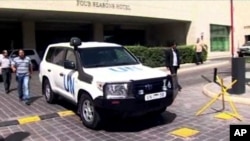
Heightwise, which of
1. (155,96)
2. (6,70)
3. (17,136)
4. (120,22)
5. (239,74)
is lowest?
(17,136)

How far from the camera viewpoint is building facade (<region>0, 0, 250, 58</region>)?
66.7 feet

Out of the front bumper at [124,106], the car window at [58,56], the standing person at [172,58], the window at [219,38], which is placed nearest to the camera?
the front bumper at [124,106]

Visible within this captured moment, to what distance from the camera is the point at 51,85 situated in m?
9.43

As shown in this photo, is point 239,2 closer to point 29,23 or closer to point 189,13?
point 189,13

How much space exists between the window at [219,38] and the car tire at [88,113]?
2708 centimetres

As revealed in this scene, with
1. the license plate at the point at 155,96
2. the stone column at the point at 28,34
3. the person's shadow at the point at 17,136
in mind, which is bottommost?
the person's shadow at the point at 17,136

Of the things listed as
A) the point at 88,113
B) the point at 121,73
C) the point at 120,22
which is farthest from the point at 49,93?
the point at 120,22

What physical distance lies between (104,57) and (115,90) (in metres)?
1.64

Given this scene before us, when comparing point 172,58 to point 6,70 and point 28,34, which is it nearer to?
point 6,70

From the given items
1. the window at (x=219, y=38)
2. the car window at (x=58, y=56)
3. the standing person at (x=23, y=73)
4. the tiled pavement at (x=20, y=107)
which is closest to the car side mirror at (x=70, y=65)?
the car window at (x=58, y=56)

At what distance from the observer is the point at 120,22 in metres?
29.2

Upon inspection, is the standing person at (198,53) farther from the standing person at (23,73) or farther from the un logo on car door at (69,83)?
the un logo on car door at (69,83)

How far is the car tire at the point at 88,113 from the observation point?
6.93m

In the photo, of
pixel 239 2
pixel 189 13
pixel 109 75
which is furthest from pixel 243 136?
pixel 239 2
